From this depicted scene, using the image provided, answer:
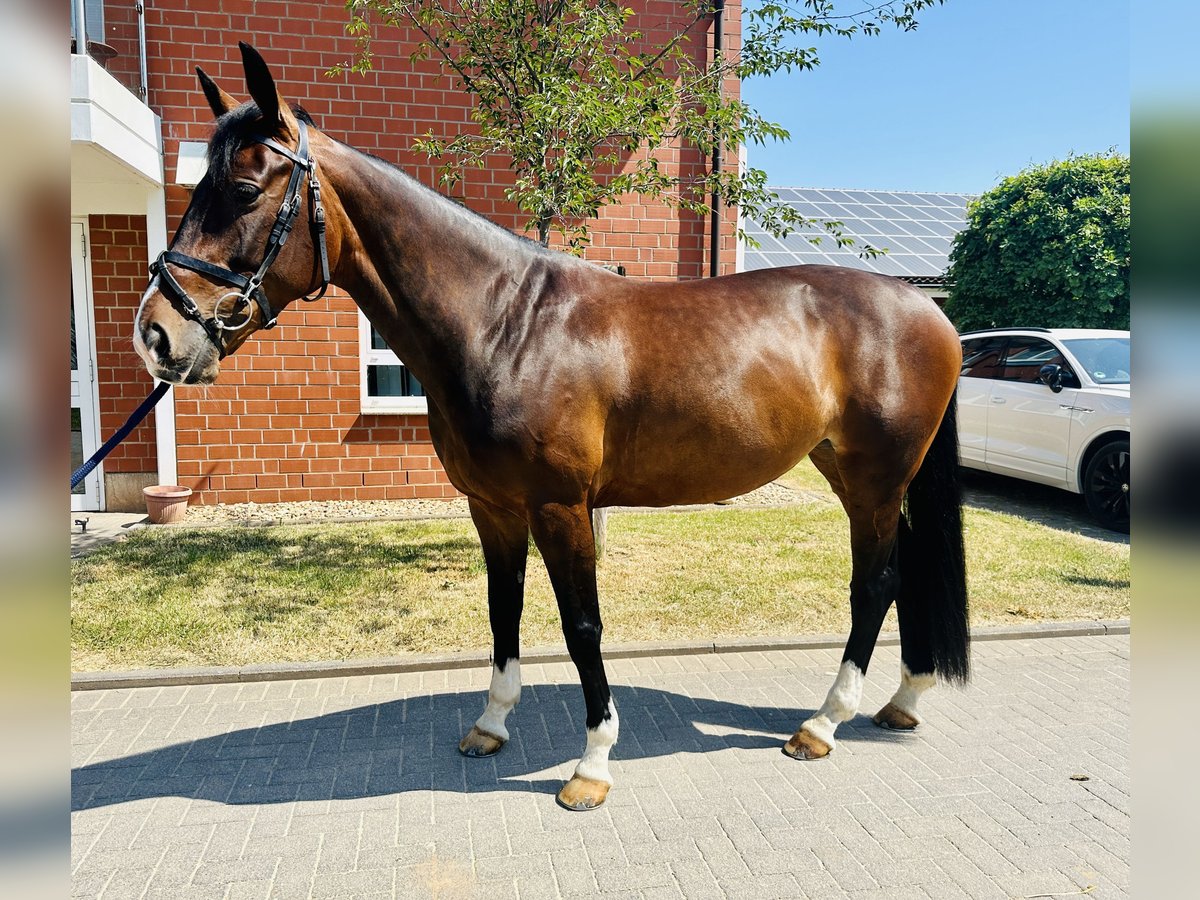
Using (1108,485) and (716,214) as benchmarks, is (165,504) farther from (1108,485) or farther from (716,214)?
(1108,485)

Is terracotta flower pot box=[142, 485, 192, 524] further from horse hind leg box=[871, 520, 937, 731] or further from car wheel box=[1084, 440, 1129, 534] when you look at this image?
car wheel box=[1084, 440, 1129, 534]

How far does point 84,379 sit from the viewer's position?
25.3 ft

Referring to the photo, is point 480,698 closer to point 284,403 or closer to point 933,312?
point 933,312

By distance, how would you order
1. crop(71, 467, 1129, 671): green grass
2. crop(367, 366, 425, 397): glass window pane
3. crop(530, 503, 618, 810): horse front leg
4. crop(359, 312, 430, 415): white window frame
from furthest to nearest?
crop(367, 366, 425, 397): glass window pane
crop(359, 312, 430, 415): white window frame
crop(71, 467, 1129, 671): green grass
crop(530, 503, 618, 810): horse front leg

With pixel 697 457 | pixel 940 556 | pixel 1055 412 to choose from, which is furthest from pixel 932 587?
pixel 1055 412

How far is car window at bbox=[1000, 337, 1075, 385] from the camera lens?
8.32 meters

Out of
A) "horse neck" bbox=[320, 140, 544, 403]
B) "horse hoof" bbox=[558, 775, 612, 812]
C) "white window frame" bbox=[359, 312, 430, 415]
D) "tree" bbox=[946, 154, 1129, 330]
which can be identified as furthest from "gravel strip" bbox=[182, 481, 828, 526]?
"tree" bbox=[946, 154, 1129, 330]

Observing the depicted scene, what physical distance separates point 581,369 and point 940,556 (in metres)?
1.90

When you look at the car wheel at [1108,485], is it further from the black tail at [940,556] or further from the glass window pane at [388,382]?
the glass window pane at [388,382]

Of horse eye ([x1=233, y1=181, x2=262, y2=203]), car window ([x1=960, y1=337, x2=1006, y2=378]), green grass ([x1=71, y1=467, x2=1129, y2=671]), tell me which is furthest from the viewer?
car window ([x1=960, y1=337, x2=1006, y2=378])

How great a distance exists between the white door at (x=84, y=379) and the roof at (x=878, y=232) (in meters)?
10.8

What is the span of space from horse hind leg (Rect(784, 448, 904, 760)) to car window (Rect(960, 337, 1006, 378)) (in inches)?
262

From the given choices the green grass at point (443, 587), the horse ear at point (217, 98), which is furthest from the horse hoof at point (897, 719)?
the horse ear at point (217, 98)

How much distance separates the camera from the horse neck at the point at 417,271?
271cm
